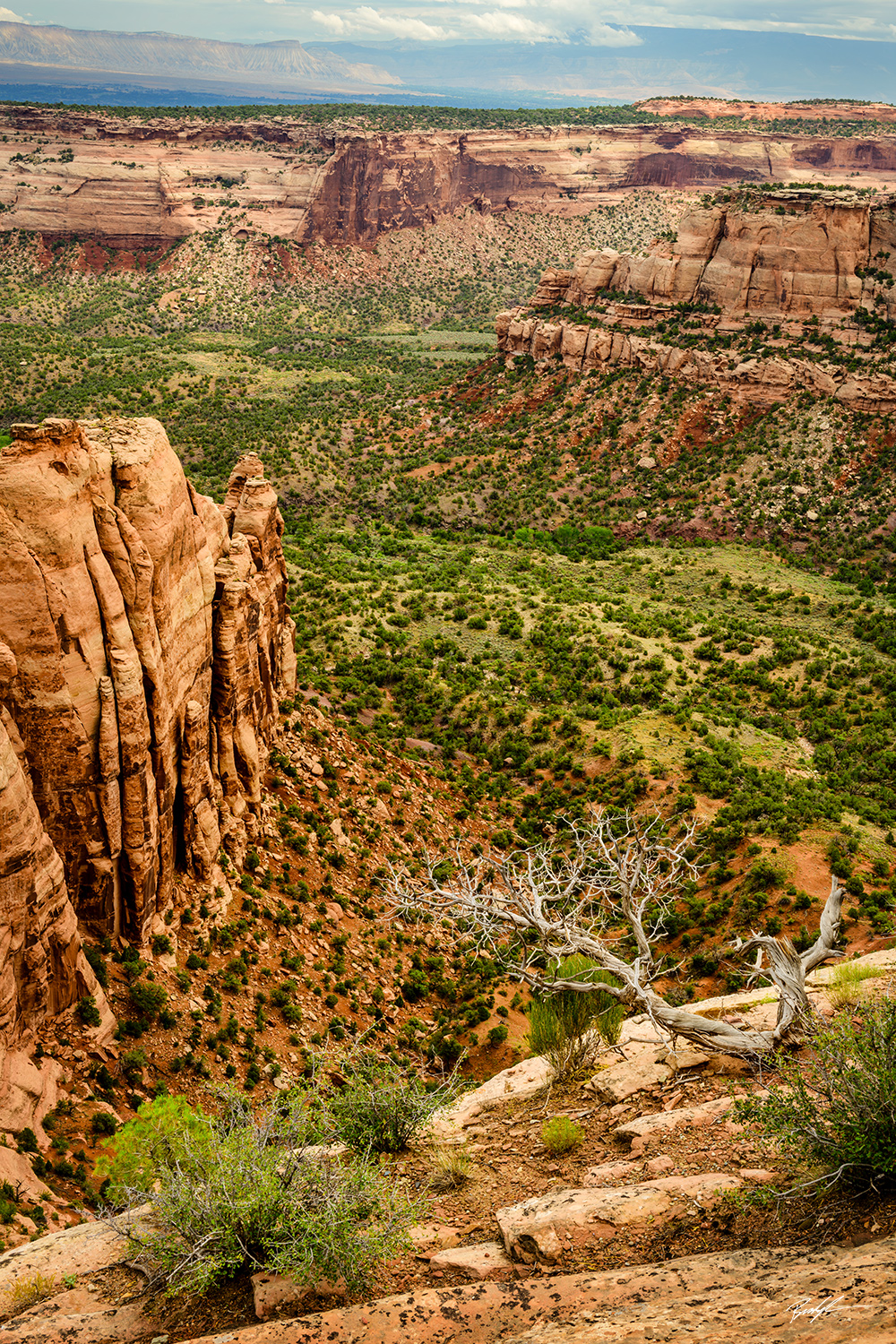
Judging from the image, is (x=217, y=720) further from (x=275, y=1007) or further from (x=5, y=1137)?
(x=5, y=1137)

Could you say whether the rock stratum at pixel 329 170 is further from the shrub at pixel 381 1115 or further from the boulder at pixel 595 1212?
the boulder at pixel 595 1212

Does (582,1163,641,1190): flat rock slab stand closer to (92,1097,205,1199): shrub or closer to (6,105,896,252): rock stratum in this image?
(92,1097,205,1199): shrub

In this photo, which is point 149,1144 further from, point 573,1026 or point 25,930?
point 573,1026

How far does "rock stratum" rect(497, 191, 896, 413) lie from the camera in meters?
67.2

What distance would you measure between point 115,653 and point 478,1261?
37.3ft

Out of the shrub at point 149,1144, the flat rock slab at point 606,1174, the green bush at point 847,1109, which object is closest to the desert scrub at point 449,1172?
the flat rock slab at point 606,1174

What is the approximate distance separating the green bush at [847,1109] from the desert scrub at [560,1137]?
295cm

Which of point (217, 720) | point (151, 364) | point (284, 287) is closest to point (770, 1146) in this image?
point (217, 720)

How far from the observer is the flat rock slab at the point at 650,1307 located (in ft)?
24.7

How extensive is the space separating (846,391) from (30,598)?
6650cm

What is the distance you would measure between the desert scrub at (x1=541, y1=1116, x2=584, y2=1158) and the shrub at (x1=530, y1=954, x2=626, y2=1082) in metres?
2.19

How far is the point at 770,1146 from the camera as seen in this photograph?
36.9ft

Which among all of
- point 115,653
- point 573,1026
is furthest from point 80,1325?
point 115,653

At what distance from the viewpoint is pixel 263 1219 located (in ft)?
34.1
